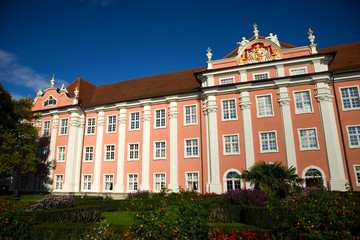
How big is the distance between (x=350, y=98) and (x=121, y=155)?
22.3 m

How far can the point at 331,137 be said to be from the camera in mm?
19891

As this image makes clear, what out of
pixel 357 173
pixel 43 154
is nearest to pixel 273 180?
pixel 357 173

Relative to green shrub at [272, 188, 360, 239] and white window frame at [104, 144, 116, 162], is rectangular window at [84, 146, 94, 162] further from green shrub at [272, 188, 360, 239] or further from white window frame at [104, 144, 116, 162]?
green shrub at [272, 188, 360, 239]

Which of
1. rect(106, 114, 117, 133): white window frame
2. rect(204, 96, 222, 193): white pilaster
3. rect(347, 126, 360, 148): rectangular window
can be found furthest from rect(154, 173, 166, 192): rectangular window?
rect(347, 126, 360, 148): rectangular window

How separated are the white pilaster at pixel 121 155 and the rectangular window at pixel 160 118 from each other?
12.4ft

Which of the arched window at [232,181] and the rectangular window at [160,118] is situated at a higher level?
the rectangular window at [160,118]

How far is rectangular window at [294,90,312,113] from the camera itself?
21.5 m

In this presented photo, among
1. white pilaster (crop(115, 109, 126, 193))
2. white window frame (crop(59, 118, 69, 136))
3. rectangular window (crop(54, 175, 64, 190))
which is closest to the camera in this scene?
white pilaster (crop(115, 109, 126, 193))

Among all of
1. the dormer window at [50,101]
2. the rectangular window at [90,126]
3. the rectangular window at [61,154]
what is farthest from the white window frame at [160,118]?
the dormer window at [50,101]

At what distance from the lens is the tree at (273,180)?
15.3 metres

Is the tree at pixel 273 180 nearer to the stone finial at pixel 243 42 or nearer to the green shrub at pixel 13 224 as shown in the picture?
the green shrub at pixel 13 224

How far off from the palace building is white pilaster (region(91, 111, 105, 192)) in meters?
0.11

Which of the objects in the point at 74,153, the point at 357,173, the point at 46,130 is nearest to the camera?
the point at 357,173

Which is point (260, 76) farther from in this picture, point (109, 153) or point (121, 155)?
point (109, 153)
